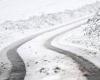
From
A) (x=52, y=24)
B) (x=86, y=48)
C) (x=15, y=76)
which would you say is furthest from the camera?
(x=52, y=24)

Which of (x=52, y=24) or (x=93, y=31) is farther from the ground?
(x=93, y=31)

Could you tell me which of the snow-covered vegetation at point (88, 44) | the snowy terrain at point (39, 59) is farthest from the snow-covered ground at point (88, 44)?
the snowy terrain at point (39, 59)

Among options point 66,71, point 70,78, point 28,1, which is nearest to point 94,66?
point 66,71

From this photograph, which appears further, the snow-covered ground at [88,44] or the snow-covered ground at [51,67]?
the snow-covered ground at [88,44]

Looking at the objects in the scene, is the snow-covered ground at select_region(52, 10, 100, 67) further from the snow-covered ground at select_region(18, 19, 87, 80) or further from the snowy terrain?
the snow-covered ground at select_region(18, 19, 87, 80)

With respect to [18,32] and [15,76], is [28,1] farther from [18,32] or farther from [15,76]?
[15,76]

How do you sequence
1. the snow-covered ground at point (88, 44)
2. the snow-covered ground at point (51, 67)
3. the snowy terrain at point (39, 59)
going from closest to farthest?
the snow-covered ground at point (51, 67) < the snowy terrain at point (39, 59) < the snow-covered ground at point (88, 44)

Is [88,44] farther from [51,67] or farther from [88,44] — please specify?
[51,67]

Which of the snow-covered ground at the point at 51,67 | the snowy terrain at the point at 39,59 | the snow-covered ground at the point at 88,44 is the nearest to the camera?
the snow-covered ground at the point at 51,67

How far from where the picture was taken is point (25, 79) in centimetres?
1522

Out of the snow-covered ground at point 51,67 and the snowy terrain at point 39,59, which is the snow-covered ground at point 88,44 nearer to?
the snowy terrain at point 39,59

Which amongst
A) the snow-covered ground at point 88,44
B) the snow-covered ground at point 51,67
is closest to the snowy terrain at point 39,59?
the snow-covered ground at point 51,67

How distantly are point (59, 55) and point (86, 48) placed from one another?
9.15 ft

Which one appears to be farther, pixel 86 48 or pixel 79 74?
pixel 86 48
